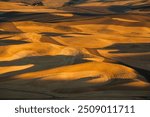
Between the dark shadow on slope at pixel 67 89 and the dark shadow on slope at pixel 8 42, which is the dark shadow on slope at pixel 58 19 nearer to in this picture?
the dark shadow on slope at pixel 8 42

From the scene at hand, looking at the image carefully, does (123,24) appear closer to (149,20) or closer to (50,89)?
(149,20)

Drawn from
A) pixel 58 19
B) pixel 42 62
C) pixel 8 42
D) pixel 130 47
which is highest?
pixel 42 62

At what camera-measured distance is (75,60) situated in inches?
489

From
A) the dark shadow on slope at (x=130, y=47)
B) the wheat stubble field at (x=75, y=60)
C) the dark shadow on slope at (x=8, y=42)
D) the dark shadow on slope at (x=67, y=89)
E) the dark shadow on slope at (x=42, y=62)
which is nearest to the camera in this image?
the dark shadow on slope at (x=67, y=89)

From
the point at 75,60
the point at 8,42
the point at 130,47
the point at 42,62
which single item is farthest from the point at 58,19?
the point at 42,62

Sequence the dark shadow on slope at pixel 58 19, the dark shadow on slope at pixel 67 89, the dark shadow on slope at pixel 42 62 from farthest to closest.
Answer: the dark shadow on slope at pixel 58 19
the dark shadow on slope at pixel 42 62
the dark shadow on slope at pixel 67 89

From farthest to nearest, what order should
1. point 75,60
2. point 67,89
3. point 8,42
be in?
point 8,42
point 75,60
point 67,89

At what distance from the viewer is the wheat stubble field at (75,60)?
30.8 ft

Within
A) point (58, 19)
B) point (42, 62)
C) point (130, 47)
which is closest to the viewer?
point (42, 62)

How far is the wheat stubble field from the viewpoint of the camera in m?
9.38

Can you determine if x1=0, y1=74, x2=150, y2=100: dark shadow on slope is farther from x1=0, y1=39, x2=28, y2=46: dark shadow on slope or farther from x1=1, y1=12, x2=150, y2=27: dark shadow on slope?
x1=1, y1=12, x2=150, y2=27: dark shadow on slope

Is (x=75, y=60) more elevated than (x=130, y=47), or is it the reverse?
(x=75, y=60)

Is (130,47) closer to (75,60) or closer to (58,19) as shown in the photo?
(75,60)

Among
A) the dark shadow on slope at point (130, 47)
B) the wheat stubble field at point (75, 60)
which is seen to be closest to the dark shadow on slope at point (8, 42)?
the wheat stubble field at point (75, 60)
